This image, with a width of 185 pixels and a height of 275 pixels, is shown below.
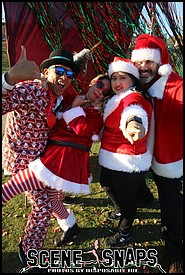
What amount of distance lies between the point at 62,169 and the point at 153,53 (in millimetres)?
1187

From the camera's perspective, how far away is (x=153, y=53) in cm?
212

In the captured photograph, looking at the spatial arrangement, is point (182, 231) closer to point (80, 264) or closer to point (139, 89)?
point (80, 264)

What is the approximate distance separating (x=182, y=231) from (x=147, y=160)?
2.20ft

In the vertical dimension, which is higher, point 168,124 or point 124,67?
point 124,67

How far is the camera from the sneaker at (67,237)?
2.55m

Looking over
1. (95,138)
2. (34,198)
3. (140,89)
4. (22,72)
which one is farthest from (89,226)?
(22,72)

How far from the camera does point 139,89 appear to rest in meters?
2.08

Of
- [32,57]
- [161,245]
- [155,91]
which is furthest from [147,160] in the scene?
[32,57]

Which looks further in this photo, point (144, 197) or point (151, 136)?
point (144, 197)

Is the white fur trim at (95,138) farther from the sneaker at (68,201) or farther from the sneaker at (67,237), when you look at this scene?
the sneaker at (68,201)

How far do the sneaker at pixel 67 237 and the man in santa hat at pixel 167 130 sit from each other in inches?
35.6

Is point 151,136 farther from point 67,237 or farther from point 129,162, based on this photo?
point 67,237

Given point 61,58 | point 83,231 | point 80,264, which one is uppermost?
point 61,58

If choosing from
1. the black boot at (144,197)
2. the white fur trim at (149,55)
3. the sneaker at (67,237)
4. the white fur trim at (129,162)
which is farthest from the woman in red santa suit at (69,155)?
the black boot at (144,197)
